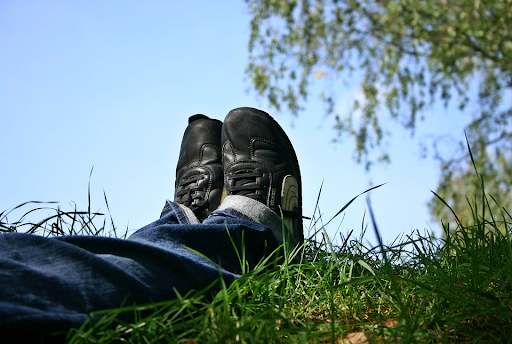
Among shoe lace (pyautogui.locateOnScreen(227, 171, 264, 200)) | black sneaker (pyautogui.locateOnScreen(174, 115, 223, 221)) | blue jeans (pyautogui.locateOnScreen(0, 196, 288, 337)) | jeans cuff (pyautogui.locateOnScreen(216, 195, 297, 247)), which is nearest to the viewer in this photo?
blue jeans (pyautogui.locateOnScreen(0, 196, 288, 337))

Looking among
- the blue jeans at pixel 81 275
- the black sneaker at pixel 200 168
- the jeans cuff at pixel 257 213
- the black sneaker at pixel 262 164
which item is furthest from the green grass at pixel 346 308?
the black sneaker at pixel 200 168

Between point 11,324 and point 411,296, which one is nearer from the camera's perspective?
point 11,324

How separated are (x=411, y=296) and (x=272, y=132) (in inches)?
46.6

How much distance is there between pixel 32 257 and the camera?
923 mm

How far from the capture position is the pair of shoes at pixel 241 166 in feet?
6.33

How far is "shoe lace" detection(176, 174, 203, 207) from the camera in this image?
2055mm

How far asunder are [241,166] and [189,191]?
27 centimetres

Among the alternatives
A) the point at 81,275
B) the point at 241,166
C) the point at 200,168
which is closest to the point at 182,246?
the point at 81,275

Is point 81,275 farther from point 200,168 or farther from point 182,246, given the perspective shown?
point 200,168

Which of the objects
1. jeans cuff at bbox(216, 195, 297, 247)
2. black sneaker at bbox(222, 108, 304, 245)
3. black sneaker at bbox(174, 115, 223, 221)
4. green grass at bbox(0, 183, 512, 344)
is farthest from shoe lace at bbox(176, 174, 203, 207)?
green grass at bbox(0, 183, 512, 344)

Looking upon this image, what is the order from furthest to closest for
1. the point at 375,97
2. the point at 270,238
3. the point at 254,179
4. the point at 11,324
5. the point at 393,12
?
the point at 375,97
the point at 393,12
the point at 254,179
the point at 270,238
the point at 11,324

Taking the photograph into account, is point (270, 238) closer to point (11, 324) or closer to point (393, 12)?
point (11, 324)

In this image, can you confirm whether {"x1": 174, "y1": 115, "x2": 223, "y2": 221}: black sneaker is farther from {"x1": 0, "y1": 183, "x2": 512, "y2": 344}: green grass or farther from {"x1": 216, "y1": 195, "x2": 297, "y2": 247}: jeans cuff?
{"x1": 0, "y1": 183, "x2": 512, "y2": 344}: green grass

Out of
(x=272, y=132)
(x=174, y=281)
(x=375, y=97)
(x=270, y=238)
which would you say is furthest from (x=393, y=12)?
(x=174, y=281)
